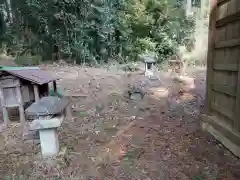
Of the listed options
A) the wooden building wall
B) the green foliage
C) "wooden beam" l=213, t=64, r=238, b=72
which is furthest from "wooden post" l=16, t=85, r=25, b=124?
the green foliage

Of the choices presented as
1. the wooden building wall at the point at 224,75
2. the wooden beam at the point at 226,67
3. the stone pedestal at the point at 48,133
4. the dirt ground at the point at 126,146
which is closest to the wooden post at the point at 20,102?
the dirt ground at the point at 126,146

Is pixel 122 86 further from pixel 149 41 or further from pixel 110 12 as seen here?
pixel 149 41

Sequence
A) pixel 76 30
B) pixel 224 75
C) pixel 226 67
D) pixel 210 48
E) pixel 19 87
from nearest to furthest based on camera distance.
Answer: pixel 226 67, pixel 224 75, pixel 210 48, pixel 19 87, pixel 76 30

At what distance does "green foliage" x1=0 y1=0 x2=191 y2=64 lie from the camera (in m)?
9.88

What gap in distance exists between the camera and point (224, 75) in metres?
3.38

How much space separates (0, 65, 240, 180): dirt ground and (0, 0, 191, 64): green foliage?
500 cm

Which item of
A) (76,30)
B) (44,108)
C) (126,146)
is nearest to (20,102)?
(44,108)

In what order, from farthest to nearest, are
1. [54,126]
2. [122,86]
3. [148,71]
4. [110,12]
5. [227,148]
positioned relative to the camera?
[110,12] < [148,71] < [122,86] < [227,148] < [54,126]

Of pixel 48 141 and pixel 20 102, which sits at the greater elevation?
pixel 20 102

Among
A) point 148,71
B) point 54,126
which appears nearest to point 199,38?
point 148,71

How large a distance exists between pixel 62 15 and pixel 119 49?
341cm

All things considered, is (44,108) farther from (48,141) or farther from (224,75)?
(224,75)

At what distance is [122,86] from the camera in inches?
279

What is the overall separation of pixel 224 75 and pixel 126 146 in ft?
5.86
